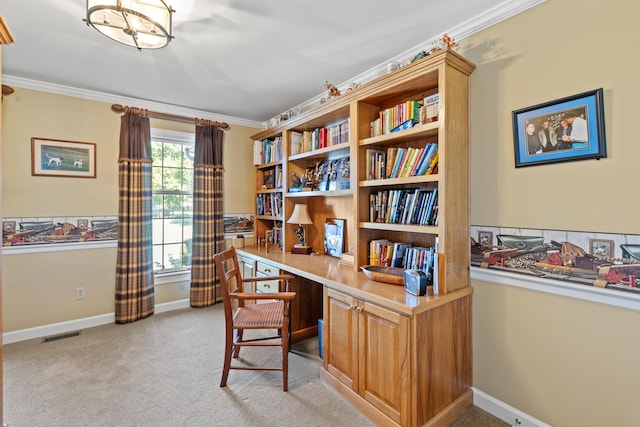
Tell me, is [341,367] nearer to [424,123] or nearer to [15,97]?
[424,123]

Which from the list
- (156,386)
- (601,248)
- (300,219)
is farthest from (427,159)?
(156,386)

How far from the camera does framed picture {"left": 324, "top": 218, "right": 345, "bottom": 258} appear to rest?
9.49 ft

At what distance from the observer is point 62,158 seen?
307cm

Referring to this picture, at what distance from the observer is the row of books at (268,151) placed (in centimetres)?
349

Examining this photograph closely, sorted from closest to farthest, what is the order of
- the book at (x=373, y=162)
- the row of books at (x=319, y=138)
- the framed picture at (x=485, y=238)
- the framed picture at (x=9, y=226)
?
the framed picture at (x=485, y=238)
the book at (x=373, y=162)
the row of books at (x=319, y=138)
the framed picture at (x=9, y=226)

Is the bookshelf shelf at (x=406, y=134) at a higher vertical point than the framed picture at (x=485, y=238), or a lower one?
higher

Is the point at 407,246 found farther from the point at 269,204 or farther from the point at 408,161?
the point at 269,204

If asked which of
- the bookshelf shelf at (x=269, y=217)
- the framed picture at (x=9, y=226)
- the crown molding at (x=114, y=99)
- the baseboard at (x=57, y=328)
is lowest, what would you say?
the baseboard at (x=57, y=328)

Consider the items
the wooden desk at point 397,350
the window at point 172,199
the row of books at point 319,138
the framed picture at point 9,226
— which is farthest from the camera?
the window at point 172,199

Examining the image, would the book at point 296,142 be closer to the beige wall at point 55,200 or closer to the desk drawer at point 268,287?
the desk drawer at point 268,287

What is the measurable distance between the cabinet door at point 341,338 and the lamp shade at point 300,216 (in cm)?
109

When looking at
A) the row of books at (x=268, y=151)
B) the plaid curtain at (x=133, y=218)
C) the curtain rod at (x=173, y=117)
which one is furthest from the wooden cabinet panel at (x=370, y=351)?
the curtain rod at (x=173, y=117)

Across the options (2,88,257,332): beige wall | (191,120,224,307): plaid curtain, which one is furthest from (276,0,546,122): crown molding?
(2,88,257,332): beige wall

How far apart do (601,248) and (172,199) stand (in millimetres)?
3989
